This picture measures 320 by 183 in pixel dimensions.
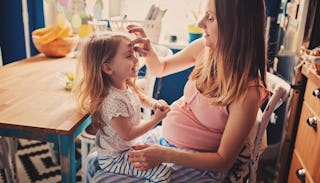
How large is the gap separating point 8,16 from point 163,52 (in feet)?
4.98

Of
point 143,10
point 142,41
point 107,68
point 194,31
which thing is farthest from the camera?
point 143,10

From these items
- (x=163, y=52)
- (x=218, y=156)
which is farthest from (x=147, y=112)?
(x=218, y=156)

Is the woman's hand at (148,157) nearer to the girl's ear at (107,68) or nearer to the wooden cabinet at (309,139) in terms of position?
the girl's ear at (107,68)

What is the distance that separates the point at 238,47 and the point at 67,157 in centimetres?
68

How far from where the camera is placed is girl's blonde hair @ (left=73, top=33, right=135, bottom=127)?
1.09m

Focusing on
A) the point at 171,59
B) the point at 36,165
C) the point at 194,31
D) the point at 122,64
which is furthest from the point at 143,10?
the point at 122,64

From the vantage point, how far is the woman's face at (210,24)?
1.04 m

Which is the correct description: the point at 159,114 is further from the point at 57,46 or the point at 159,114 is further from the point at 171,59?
the point at 57,46

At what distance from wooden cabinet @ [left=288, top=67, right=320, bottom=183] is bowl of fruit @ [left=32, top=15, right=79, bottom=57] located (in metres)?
1.39

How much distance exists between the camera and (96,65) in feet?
3.61

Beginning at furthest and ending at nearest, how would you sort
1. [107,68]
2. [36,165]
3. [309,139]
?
1. [36,165]
2. [309,139]
3. [107,68]

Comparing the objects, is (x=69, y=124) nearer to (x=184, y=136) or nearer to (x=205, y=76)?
(x=184, y=136)

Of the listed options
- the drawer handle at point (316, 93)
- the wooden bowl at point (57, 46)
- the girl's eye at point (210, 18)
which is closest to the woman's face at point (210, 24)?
the girl's eye at point (210, 18)

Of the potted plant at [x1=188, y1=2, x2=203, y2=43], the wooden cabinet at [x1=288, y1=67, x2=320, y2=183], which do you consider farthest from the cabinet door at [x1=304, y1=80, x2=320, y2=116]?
the potted plant at [x1=188, y1=2, x2=203, y2=43]
